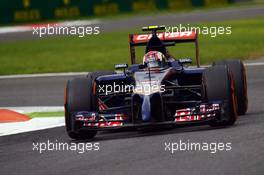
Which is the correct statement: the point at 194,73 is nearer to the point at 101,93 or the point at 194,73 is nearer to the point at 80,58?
the point at 101,93

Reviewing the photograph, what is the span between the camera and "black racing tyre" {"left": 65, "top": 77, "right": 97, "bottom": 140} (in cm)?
1250

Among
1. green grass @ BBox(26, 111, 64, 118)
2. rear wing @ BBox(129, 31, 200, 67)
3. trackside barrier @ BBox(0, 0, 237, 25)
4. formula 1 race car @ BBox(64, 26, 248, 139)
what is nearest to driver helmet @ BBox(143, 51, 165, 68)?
formula 1 race car @ BBox(64, 26, 248, 139)

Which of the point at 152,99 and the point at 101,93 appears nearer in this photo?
the point at 152,99

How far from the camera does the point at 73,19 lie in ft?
141

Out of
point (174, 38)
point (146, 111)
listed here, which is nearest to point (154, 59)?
point (174, 38)

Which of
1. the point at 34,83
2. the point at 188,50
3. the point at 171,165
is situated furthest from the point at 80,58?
the point at 171,165

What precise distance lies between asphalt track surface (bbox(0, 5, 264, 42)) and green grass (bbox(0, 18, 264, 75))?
2.34 meters

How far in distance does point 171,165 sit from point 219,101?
2.74 m

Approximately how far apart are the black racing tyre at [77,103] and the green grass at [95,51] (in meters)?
11.4

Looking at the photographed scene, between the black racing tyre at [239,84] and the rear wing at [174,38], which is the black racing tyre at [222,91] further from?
the rear wing at [174,38]

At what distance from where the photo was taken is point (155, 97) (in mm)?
12141

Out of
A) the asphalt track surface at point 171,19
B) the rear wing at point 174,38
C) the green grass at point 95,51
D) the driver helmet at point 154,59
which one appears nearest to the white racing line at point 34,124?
the rear wing at point 174,38

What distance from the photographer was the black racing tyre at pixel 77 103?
41.0ft

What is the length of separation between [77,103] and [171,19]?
97.1 feet
